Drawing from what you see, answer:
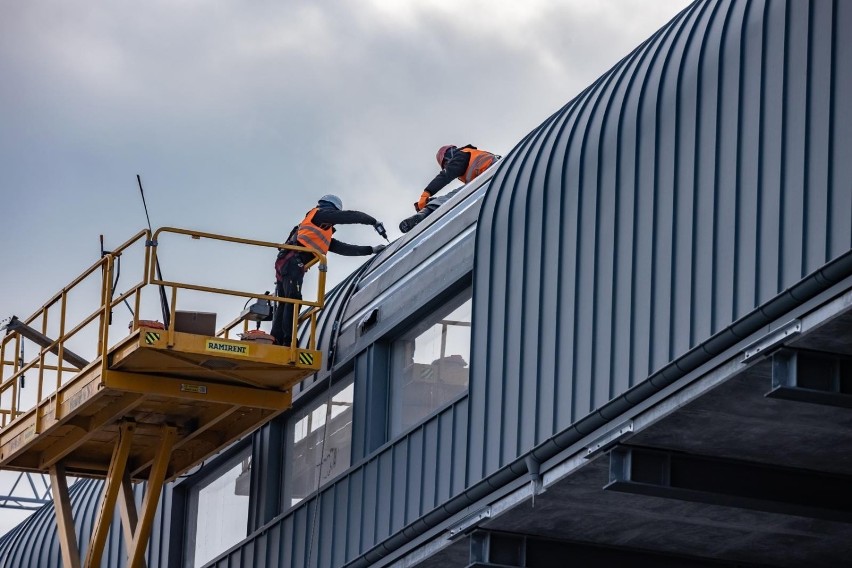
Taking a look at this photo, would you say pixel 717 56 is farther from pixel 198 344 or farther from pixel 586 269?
pixel 198 344

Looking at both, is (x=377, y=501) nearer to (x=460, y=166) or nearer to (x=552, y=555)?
(x=552, y=555)

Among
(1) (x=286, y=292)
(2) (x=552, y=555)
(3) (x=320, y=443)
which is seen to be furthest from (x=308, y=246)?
(2) (x=552, y=555)

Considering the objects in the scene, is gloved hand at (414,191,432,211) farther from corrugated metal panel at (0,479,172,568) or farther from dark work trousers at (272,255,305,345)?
corrugated metal panel at (0,479,172,568)

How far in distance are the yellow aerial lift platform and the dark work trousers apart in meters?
0.24

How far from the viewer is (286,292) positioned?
2166 cm

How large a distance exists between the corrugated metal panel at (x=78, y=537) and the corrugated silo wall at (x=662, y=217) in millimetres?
9837

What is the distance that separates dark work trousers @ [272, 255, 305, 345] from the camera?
2119cm

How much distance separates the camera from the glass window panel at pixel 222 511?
2331cm

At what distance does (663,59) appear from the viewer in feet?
50.9

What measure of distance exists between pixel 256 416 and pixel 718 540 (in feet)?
23.8

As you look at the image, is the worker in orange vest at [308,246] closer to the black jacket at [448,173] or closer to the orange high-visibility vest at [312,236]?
the orange high-visibility vest at [312,236]

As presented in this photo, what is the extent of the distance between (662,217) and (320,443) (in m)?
8.02

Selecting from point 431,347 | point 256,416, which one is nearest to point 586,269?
point 431,347

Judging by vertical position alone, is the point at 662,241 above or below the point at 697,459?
above
